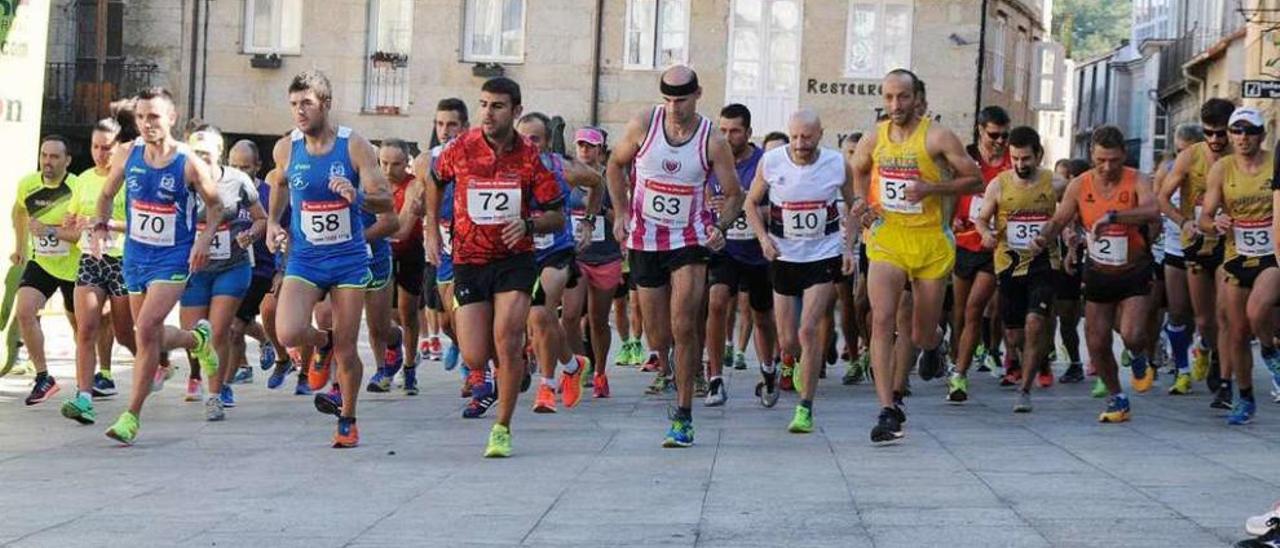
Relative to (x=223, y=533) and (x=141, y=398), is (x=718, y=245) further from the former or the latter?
(x=223, y=533)

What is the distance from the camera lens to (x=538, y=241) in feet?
45.0

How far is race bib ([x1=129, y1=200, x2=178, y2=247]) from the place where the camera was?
40.3 feet

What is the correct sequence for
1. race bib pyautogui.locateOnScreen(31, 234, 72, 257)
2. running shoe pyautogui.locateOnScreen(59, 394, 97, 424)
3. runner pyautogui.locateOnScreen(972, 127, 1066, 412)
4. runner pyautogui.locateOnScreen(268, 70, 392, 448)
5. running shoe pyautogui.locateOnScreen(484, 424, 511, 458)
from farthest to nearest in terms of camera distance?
runner pyautogui.locateOnScreen(972, 127, 1066, 412) < race bib pyautogui.locateOnScreen(31, 234, 72, 257) < running shoe pyautogui.locateOnScreen(59, 394, 97, 424) < runner pyautogui.locateOnScreen(268, 70, 392, 448) < running shoe pyautogui.locateOnScreen(484, 424, 511, 458)

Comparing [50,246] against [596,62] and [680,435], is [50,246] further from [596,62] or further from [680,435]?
[596,62]

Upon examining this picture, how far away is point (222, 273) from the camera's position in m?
13.4

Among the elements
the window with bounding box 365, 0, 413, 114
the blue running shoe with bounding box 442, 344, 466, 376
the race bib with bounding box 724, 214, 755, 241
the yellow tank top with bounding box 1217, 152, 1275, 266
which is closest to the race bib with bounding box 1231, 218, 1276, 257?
the yellow tank top with bounding box 1217, 152, 1275, 266

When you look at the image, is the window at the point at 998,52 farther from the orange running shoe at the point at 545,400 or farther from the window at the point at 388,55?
the orange running shoe at the point at 545,400

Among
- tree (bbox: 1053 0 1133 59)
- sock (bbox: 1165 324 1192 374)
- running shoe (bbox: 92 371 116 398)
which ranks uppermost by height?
tree (bbox: 1053 0 1133 59)

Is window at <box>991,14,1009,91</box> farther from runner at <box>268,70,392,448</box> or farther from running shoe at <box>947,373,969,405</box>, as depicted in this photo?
runner at <box>268,70,392,448</box>

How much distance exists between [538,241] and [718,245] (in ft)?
6.67

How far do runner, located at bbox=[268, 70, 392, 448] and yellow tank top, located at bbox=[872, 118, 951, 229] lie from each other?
279 cm

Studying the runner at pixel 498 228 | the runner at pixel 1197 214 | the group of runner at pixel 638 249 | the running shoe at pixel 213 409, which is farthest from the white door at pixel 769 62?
the runner at pixel 498 228

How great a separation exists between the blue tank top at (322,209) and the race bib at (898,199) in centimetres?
294

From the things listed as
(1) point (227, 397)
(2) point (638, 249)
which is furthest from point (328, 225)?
(1) point (227, 397)
